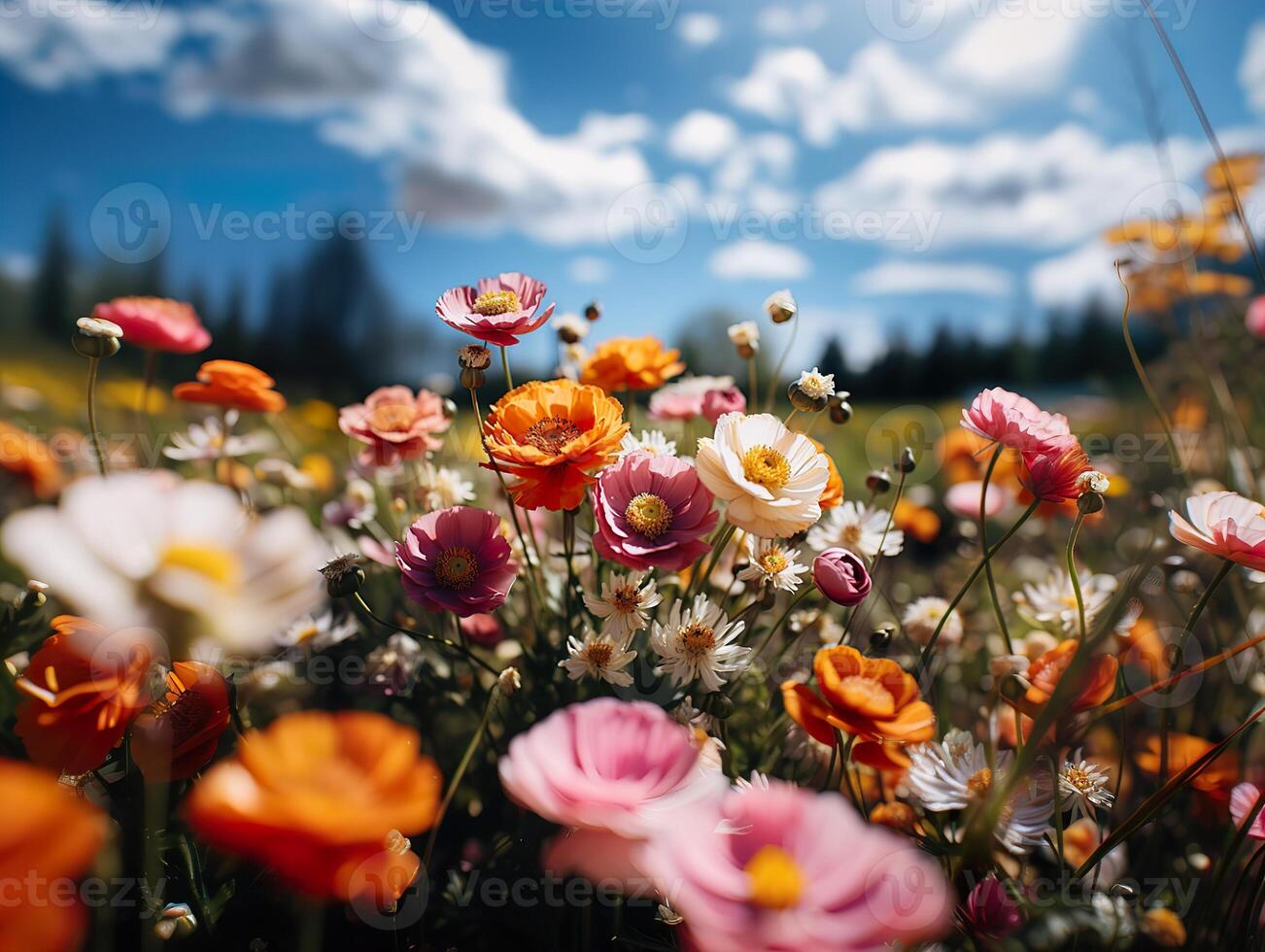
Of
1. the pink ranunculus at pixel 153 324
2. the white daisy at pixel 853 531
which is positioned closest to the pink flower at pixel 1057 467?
the white daisy at pixel 853 531

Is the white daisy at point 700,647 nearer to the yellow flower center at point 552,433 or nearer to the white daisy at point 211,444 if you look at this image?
the yellow flower center at point 552,433

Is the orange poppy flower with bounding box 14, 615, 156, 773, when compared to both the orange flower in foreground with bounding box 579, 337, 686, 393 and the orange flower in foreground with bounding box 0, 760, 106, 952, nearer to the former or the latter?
the orange flower in foreground with bounding box 0, 760, 106, 952

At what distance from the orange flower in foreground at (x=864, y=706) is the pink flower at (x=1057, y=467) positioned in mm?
203

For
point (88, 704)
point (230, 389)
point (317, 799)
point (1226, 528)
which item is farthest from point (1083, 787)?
point (230, 389)

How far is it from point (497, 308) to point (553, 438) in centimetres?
12

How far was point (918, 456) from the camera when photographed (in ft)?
2.63

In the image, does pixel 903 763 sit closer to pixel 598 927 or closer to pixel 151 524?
pixel 598 927

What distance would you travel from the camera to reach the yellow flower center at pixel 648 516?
51 centimetres

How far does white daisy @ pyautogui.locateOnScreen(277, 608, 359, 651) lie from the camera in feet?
2.35

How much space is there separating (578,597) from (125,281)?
25.4 ft

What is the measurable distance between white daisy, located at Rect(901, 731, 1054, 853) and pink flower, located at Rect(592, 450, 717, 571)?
24 centimetres

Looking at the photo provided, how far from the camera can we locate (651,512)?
0.52m

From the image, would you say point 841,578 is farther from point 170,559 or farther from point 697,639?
point 170,559

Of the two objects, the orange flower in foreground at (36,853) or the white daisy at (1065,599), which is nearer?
the orange flower in foreground at (36,853)
